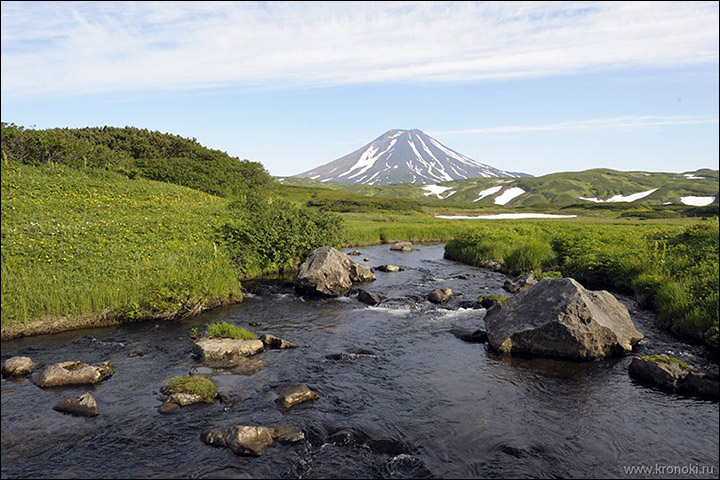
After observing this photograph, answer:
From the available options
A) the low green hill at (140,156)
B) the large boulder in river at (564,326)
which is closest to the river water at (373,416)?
the large boulder in river at (564,326)

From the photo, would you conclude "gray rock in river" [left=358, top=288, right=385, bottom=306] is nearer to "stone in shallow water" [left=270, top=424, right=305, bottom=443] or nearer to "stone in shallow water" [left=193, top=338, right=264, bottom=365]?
"stone in shallow water" [left=193, top=338, right=264, bottom=365]

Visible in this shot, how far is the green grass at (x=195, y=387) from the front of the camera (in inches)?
554

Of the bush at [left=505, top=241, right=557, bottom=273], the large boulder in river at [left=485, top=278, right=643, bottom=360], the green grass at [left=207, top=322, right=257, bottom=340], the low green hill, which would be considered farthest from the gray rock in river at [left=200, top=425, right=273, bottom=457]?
the low green hill

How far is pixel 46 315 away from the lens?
19203 mm

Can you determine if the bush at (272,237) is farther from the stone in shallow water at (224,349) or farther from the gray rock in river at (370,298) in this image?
the stone in shallow water at (224,349)

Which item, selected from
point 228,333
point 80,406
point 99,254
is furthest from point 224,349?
point 99,254

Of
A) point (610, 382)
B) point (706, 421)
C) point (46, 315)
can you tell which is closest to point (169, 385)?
point (46, 315)

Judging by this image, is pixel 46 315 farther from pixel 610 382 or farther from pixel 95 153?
pixel 95 153

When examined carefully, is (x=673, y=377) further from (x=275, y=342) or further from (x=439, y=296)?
(x=275, y=342)

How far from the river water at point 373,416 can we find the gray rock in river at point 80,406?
0.30m

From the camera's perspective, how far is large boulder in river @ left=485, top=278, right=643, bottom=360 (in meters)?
17.6

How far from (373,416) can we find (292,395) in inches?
110

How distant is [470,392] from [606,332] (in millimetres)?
7173

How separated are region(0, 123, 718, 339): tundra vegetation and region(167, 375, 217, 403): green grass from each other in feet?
28.1
